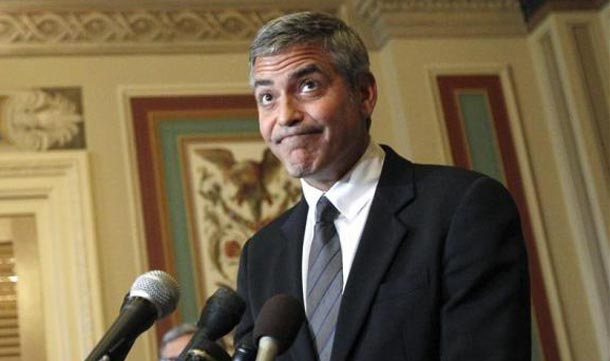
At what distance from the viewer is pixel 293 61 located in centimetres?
166

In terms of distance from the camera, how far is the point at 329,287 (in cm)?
162

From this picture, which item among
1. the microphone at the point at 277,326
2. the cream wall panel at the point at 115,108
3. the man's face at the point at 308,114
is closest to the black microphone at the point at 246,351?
the microphone at the point at 277,326

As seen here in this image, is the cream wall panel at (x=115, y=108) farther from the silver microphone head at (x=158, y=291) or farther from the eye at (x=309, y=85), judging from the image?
the silver microphone head at (x=158, y=291)

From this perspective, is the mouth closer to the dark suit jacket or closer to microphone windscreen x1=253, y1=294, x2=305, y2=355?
the dark suit jacket

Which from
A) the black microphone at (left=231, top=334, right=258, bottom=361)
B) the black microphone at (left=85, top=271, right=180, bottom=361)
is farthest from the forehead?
the black microphone at (left=231, top=334, right=258, bottom=361)

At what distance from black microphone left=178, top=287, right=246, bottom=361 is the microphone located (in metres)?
0.05

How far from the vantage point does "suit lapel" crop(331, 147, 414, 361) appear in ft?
5.05

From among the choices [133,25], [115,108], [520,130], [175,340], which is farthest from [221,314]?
[520,130]

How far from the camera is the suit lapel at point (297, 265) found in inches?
62.4

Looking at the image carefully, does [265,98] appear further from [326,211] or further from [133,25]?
[133,25]

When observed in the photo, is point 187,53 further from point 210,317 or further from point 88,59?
point 210,317

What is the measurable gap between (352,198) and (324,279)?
0.46 ft

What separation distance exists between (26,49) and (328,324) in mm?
3206

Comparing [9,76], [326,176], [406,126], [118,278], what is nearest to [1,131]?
[9,76]
